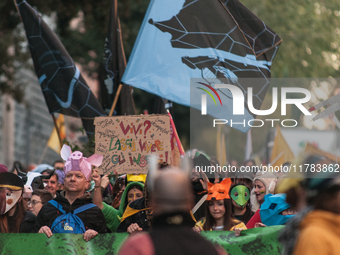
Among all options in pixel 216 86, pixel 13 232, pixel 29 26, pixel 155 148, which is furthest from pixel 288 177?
pixel 29 26

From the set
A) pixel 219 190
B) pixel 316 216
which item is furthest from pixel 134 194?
pixel 316 216

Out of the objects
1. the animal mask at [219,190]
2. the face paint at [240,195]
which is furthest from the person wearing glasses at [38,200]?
the face paint at [240,195]

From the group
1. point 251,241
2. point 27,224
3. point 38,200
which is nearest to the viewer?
point 251,241

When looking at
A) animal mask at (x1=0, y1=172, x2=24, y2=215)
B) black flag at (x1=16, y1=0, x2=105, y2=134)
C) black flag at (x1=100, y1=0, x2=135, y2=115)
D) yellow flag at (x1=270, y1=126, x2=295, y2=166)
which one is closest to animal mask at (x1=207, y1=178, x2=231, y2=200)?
animal mask at (x1=0, y1=172, x2=24, y2=215)

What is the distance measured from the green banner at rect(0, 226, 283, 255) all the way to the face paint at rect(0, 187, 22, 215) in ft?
1.73

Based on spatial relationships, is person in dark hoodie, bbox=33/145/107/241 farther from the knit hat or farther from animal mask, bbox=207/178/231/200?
the knit hat

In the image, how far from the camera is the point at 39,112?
137ft

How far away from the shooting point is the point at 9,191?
222 inches

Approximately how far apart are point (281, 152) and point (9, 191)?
5.47 meters

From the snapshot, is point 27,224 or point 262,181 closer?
point 27,224

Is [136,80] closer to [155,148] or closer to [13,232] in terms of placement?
[155,148]

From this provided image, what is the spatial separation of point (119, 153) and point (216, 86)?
5.79 ft

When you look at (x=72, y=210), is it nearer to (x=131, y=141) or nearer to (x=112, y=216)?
(x=112, y=216)

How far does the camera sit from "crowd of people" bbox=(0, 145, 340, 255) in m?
2.56
